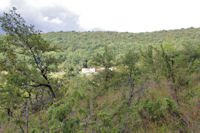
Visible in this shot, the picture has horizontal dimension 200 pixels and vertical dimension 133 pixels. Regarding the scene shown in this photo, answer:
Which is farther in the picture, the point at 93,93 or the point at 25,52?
the point at 25,52

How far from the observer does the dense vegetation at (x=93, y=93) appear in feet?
4.69

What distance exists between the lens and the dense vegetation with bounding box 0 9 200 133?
1.43 metres

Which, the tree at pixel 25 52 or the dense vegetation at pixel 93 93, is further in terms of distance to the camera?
the tree at pixel 25 52

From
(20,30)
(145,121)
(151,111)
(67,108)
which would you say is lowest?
(145,121)

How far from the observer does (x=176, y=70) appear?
8.47 ft

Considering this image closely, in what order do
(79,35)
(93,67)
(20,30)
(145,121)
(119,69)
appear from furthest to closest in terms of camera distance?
1. (79,35)
2. (93,67)
3. (119,69)
4. (20,30)
5. (145,121)

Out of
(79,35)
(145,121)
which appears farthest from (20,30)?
(79,35)

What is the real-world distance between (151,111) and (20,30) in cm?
414

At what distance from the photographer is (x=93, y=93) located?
8.65 feet

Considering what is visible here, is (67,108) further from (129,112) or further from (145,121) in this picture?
(145,121)

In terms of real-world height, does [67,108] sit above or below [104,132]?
above

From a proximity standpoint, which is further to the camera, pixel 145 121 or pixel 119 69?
pixel 119 69

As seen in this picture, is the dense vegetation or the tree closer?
the dense vegetation

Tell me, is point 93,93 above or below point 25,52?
below
